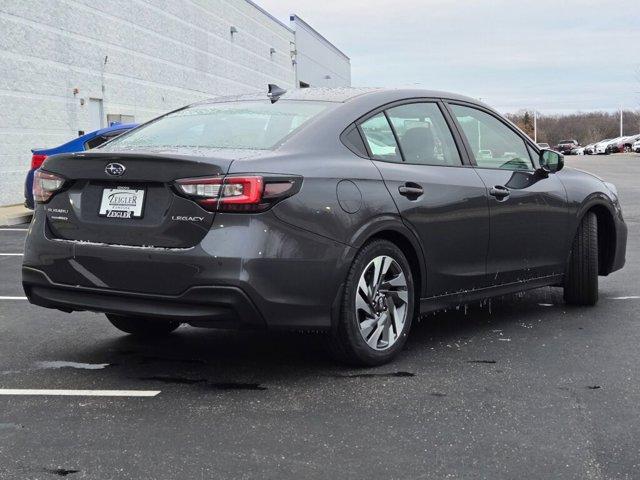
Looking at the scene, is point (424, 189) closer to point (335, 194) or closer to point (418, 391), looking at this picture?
point (335, 194)

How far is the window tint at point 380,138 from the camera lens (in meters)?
5.10

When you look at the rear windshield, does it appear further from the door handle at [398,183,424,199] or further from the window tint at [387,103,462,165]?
the door handle at [398,183,424,199]

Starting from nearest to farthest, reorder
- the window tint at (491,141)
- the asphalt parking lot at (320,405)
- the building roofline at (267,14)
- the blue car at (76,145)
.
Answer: the asphalt parking lot at (320,405) < the window tint at (491,141) < the blue car at (76,145) < the building roofline at (267,14)

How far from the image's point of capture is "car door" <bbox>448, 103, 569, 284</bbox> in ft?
19.2

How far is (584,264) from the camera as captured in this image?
6.71 metres

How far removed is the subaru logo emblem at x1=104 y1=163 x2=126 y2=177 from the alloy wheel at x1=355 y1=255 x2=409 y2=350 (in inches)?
53.9

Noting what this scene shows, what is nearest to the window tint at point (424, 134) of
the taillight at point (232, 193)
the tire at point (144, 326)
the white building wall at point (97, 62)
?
the taillight at point (232, 193)

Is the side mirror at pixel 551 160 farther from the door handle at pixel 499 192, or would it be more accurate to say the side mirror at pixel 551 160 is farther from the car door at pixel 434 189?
the car door at pixel 434 189

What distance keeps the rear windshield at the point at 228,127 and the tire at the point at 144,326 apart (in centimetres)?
116

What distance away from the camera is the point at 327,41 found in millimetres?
58469

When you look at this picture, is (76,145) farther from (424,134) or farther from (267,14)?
(267,14)

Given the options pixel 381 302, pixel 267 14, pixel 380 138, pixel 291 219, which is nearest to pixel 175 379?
pixel 291 219

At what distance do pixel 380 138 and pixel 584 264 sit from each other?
2350 millimetres

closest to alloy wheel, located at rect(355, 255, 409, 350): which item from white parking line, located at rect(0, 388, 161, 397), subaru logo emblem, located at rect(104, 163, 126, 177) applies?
white parking line, located at rect(0, 388, 161, 397)
